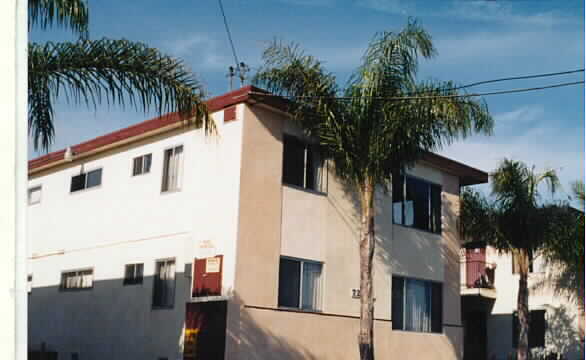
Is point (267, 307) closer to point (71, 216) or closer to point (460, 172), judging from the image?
point (71, 216)

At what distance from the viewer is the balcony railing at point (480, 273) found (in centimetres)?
2802

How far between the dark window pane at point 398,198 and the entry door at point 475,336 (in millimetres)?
10537

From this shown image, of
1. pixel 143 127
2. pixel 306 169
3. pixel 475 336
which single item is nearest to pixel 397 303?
pixel 306 169

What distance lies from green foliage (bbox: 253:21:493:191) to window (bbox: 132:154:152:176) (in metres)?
3.85

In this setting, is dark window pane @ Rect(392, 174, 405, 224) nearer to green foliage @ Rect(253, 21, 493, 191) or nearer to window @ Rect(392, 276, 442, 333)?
window @ Rect(392, 276, 442, 333)

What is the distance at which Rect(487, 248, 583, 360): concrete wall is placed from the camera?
2547 cm

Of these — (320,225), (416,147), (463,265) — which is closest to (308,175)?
(320,225)

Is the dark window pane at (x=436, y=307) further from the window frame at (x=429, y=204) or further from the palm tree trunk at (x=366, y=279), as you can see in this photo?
the palm tree trunk at (x=366, y=279)

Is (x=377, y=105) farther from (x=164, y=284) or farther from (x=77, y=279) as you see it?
(x=77, y=279)

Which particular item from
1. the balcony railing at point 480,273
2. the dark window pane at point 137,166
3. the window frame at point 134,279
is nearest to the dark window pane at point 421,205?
the dark window pane at point 137,166

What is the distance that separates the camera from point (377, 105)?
15.7 metres

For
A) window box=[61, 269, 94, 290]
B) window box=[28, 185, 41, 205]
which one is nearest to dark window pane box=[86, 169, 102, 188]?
window box=[61, 269, 94, 290]

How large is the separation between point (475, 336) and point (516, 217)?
850 cm

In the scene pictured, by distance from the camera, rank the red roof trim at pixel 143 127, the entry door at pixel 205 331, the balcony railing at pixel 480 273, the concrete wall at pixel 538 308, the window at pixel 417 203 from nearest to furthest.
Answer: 1. the entry door at pixel 205 331
2. the red roof trim at pixel 143 127
3. the window at pixel 417 203
4. the concrete wall at pixel 538 308
5. the balcony railing at pixel 480 273
